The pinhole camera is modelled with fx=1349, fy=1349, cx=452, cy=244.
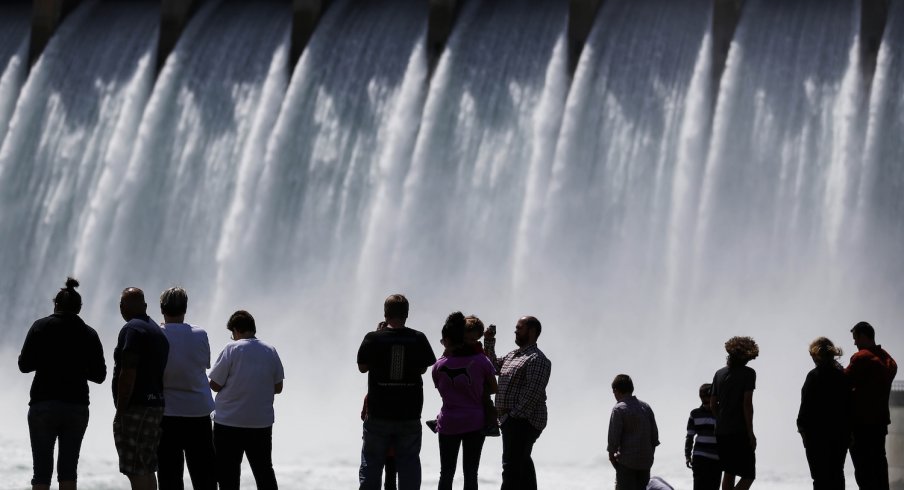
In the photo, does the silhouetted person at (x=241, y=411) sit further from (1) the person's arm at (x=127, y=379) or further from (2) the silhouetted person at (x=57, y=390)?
(2) the silhouetted person at (x=57, y=390)

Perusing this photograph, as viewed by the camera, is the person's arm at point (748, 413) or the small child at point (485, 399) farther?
the person's arm at point (748, 413)

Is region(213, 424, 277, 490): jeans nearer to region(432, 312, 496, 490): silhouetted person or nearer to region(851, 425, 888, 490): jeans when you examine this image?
region(432, 312, 496, 490): silhouetted person

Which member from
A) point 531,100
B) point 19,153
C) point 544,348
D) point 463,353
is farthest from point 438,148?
point 463,353

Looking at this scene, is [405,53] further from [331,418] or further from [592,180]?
[331,418]

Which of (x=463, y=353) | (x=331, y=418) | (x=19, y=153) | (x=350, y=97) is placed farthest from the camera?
(x=19, y=153)

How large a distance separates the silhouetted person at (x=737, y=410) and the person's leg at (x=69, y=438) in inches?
175

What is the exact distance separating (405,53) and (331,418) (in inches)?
280

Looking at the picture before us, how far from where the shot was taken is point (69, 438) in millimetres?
8688

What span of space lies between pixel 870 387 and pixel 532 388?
2.54 m

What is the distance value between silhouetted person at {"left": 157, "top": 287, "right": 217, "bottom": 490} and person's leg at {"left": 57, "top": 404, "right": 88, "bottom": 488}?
55 cm

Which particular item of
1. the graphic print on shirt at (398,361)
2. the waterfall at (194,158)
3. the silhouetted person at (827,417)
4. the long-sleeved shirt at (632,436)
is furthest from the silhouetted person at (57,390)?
the waterfall at (194,158)

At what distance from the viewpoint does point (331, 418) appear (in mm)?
20094

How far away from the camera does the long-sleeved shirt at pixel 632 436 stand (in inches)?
393

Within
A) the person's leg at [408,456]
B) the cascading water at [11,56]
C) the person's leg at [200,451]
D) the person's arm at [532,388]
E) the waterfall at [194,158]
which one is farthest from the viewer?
the cascading water at [11,56]
